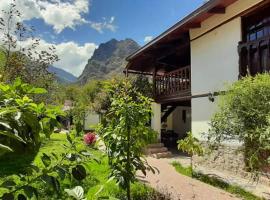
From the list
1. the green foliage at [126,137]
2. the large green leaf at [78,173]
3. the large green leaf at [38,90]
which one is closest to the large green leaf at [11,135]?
the large green leaf at [38,90]

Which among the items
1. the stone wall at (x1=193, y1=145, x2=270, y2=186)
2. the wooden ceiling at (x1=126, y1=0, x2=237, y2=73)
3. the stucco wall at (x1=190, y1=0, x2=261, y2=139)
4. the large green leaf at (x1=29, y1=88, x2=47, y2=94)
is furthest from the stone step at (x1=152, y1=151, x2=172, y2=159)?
the large green leaf at (x1=29, y1=88, x2=47, y2=94)

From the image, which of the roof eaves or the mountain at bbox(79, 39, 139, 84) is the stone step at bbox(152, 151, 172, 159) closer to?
the roof eaves

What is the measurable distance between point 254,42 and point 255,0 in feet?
4.15

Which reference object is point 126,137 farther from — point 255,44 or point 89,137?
point 89,137

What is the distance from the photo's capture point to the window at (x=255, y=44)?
9.38m

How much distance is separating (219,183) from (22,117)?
341 inches

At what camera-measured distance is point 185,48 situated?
1464 cm

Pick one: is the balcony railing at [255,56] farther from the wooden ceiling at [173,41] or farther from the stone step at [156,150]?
the stone step at [156,150]

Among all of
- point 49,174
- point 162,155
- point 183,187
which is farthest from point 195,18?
point 49,174

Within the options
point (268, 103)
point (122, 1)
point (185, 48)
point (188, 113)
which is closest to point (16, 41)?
point (185, 48)

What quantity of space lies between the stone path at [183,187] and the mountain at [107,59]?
97.6 meters

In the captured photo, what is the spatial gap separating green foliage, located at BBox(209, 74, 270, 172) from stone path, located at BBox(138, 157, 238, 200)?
1.75 m

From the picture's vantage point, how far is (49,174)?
5.20 feet

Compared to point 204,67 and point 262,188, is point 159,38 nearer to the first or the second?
point 204,67
